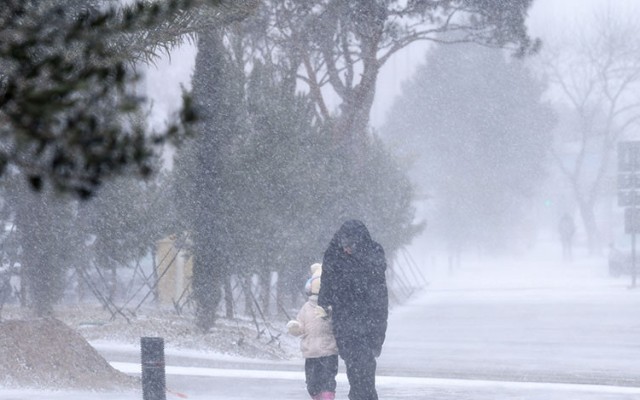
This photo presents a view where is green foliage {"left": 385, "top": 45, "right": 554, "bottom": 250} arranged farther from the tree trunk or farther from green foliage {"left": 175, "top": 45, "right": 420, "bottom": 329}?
green foliage {"left": 175, "top": 45, "right": 420, "bottom": 329}

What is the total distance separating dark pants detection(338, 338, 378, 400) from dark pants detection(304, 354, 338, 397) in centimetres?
15

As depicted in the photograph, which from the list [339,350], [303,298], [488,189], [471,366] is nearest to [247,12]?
[339,350]

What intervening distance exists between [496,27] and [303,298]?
6306mm

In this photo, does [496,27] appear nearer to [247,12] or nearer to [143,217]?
[143,217]

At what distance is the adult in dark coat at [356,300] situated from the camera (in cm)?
908

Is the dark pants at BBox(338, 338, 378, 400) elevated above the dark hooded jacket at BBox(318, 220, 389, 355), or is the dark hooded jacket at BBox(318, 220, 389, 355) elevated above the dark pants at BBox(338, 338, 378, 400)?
the dark hooded jacket at BBox(318, 220, 389, 355)

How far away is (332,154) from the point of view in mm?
19438

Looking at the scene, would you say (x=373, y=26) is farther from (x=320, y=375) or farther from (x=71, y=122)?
(x=71, y=122)

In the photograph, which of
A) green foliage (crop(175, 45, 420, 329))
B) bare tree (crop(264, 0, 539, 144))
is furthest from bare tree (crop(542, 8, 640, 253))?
green foliage (crop(175, 45, 420, 329))

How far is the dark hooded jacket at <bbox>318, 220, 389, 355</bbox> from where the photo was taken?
29.8 ft

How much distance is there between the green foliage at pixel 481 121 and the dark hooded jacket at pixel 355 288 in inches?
2161

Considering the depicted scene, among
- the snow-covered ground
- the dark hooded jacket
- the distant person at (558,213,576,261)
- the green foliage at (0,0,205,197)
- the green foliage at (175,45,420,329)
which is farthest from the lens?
the distant person at (558,213,576,261)

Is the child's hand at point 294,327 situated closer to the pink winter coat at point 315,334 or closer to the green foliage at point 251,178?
the pink winter coat at point 315,334

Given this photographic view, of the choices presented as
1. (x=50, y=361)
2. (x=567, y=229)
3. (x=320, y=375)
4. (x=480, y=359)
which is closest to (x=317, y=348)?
(x=320, y=375)
